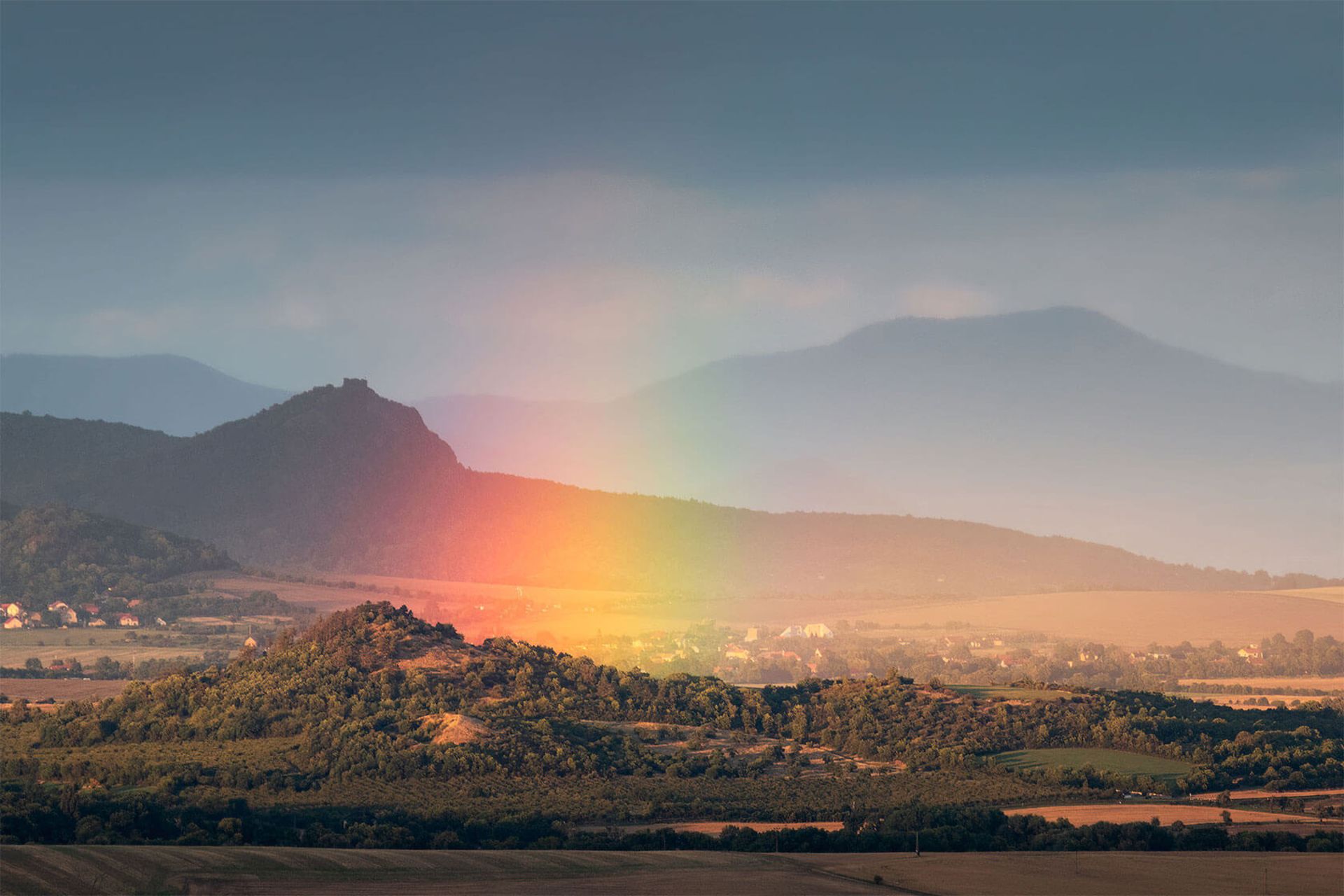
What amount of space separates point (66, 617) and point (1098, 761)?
418 ft

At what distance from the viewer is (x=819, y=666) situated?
159 meters

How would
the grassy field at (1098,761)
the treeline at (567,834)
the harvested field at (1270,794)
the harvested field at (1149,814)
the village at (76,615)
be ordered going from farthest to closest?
the village at (76,615) → the grassy field at (1098,761) → the harvested field at (1270,794) → the harvested field at (1149,814) → the treeline at (567,834)

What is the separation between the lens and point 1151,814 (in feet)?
243

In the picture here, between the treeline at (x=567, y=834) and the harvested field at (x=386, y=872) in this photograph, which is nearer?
the harvested field at (x=386, y=872)

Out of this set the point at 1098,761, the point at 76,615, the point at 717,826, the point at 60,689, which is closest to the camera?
the point at 717,826

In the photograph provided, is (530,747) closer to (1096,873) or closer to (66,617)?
(1096,873)

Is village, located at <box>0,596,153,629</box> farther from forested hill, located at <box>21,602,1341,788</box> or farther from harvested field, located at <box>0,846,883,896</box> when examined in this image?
harvested field, located at <box>0,846,883,896</box>

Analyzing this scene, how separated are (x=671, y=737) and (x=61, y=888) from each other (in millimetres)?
43377

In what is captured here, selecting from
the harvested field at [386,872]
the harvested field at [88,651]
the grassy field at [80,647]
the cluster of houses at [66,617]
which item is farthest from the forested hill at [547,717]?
the cluster of houses at [66,617]

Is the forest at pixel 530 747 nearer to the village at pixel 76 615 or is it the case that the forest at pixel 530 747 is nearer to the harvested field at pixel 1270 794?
the harvested field at pixel 1270 794

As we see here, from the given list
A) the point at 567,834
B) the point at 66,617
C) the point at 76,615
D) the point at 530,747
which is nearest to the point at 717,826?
the point at 567,834

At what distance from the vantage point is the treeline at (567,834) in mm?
64250

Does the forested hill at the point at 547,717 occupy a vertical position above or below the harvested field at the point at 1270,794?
above

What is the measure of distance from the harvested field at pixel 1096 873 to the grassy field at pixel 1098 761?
2069cm
